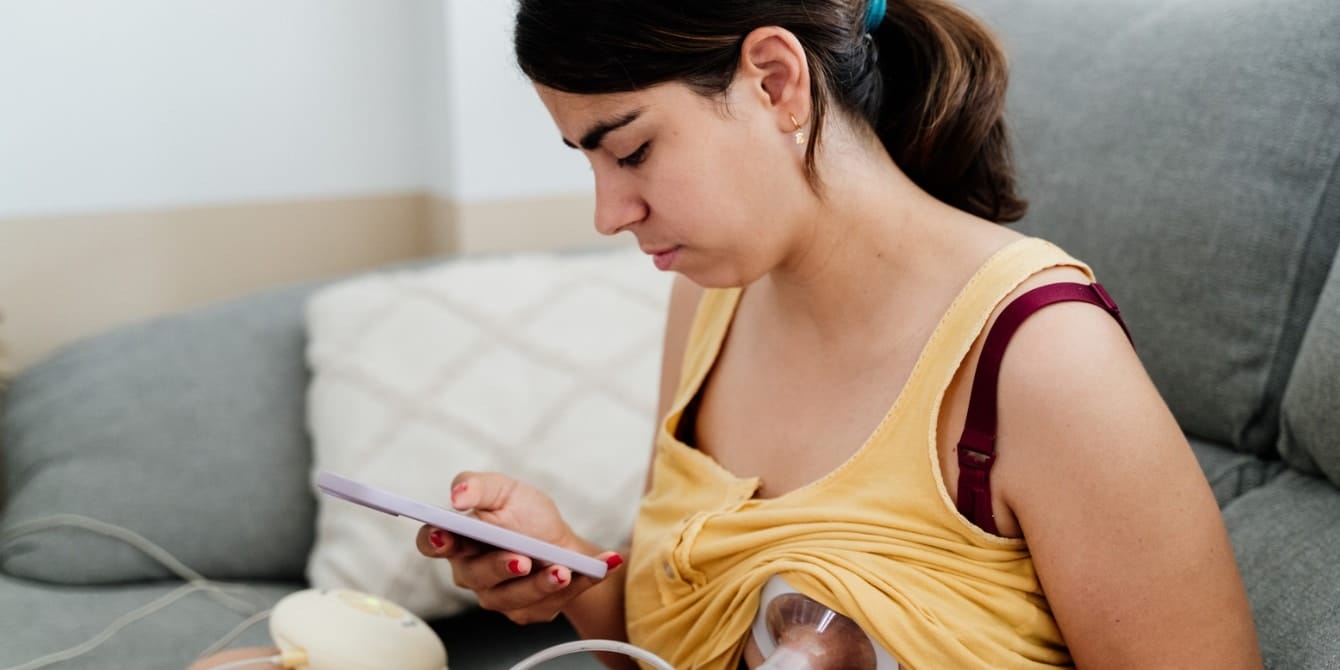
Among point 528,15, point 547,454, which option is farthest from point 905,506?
point 547,454

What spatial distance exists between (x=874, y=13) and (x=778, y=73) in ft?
0.37

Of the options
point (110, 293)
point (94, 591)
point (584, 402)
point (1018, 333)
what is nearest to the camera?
point (1018, 333)

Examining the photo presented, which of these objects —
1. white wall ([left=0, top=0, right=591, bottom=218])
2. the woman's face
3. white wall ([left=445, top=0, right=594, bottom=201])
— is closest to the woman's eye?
the woman's face

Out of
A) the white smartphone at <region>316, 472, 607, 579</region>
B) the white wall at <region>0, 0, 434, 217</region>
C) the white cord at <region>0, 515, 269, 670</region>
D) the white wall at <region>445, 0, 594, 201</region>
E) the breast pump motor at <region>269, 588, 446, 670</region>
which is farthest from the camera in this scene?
the white wall at <region>445, 0, 594, 201</region>

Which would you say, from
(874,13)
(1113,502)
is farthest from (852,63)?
(1113,502)

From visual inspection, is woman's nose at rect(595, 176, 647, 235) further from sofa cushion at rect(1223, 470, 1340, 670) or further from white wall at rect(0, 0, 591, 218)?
white wall at rect(0, 0, 591, 218)

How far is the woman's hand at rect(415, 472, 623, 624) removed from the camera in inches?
33.9

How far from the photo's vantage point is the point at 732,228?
85 centimetres

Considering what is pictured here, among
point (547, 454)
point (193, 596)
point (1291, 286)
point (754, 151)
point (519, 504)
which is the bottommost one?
point (193, 596)

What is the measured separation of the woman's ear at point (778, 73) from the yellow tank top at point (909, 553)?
18 cm

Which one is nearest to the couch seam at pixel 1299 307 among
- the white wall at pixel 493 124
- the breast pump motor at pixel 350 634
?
the breast pump motor at pixel 350 634

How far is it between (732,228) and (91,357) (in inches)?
40.3

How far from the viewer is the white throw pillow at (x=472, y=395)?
4.44 feet

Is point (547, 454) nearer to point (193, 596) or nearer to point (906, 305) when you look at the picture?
point (193, 596)
